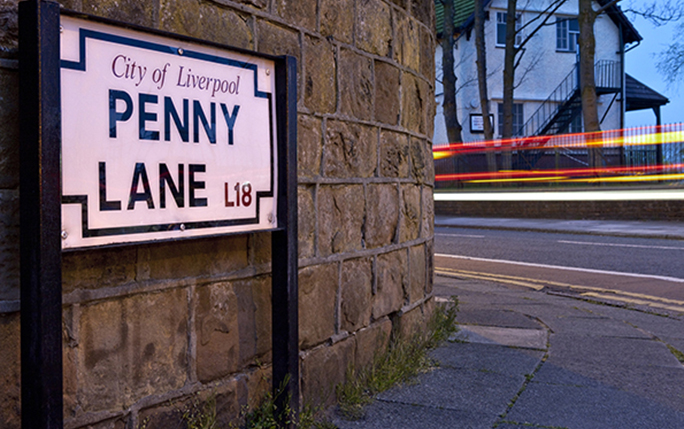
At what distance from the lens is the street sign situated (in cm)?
204

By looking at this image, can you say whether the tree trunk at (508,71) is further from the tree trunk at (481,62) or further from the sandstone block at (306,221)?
the sandstone block at (306,221)

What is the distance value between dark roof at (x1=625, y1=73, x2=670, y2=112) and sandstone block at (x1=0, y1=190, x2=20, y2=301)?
32.2 m

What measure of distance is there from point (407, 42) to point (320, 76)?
1132 millimetres

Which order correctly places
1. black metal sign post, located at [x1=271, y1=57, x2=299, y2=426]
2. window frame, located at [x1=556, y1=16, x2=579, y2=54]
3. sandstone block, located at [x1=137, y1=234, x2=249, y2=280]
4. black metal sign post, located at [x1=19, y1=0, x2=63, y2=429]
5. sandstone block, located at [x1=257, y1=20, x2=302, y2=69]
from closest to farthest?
black metal sign post, located at [x1=19, y1=0, x2=63, y2=429] < sandstone block, located at [x1=137, y1=234, x2=249, y2=280] < black metal sign post, located at [x1=271, y1=57, x2=299, y2=426] < sandstone block, located at [x1=257, y1=20, x2=302, y2=69] < window frame, located at [x1=556, y1=16, x2=579, y2=54]

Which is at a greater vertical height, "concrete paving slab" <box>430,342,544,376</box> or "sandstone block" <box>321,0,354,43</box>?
"sandstone block" <box>321,0,354,43</box>

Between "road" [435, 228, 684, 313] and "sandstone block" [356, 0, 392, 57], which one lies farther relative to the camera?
"road" [435, 228, 684, 313]

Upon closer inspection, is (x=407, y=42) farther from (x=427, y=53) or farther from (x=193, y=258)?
(x=193, y=258)

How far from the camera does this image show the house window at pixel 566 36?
30094mm

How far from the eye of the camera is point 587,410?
3.33 metres

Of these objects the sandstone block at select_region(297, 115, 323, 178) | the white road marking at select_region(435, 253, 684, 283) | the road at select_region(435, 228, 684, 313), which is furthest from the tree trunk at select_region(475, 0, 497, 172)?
the sandstone block at select_region(297, 115, 323, 178)

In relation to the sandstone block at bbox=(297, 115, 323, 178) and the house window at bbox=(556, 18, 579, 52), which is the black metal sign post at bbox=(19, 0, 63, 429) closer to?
the sandstone block at bbox=(297, 115, 323, 178)

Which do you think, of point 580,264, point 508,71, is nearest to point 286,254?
point 580,264

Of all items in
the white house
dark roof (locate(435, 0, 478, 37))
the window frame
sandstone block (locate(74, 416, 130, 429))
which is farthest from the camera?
the window frame

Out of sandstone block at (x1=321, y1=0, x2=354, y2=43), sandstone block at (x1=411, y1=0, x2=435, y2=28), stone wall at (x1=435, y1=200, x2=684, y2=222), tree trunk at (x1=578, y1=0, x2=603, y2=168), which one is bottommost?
stone wall at (x1=435, y1=200, x2=684, y2=222)
